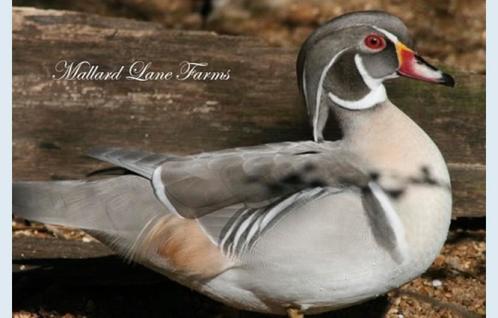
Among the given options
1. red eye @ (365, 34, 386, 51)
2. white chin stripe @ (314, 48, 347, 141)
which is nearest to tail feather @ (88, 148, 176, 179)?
white chin stripe @ (314, 48, 347, 141)

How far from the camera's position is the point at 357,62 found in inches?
150

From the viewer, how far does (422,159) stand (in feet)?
12.3

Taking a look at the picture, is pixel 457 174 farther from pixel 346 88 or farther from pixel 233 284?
pixel 233 284

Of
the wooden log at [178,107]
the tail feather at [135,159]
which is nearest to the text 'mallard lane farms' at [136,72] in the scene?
the wooden log at [178,107]

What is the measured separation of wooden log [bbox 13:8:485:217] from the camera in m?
4.98

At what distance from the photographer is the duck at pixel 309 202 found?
141 inches

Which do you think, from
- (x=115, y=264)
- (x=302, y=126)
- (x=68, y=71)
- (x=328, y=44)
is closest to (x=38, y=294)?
(x=115, y=264)

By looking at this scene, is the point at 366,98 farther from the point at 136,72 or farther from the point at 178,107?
the point at 136,72

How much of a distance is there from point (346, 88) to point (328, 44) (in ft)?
0.63

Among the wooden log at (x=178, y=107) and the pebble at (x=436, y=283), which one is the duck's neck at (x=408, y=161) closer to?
the pebble at (x=436, y=283)

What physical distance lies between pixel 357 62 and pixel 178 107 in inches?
57.2

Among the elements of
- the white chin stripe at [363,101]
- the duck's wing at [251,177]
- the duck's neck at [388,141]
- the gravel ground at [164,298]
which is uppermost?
the white chin stripe at [363,101]

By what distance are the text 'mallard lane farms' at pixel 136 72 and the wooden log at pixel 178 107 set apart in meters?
0.02

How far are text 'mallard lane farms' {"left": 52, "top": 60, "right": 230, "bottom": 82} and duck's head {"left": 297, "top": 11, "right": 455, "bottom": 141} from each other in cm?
128
